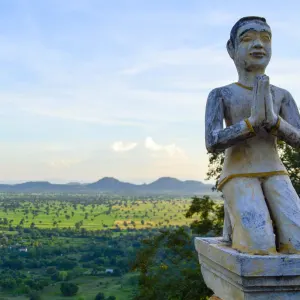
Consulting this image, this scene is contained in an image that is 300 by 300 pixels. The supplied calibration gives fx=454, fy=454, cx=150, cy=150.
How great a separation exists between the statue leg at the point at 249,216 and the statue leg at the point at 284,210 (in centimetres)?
10

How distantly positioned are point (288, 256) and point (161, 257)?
15495mm

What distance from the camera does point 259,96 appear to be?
13.3 feet

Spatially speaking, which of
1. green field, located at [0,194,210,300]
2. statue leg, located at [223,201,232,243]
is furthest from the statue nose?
green field, located at [0,194,210,300]

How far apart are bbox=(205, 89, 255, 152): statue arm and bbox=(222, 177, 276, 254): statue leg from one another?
38 centimetres

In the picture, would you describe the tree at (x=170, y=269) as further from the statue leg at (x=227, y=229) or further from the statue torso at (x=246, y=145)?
the statue torso at (x=246, y=145)

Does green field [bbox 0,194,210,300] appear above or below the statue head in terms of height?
below

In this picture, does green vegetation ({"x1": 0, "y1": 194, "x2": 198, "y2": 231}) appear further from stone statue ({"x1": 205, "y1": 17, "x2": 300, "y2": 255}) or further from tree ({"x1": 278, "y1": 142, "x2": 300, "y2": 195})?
stone statue ({"x1": 205, "y1": 17, "x2": 300, "y2": 255})

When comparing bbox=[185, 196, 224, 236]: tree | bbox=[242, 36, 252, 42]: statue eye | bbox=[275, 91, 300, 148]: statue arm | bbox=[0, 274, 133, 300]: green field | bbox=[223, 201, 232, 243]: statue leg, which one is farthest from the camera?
bbox=[0, 274, 133, 300]: green field

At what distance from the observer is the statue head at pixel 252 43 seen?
445 cm

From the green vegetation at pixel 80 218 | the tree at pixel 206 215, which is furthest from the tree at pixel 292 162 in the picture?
the green vegetation at pixel 80 218

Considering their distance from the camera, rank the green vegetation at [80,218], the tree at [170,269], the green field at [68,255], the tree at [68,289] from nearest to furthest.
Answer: the tree at [170,269]
the tree at [68,289]
the green field at [68,255]
the green vegetation at [80,218]

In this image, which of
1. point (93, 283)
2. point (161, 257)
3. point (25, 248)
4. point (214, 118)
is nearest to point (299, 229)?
point (214, 118)

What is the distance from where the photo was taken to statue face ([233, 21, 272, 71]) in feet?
14.6

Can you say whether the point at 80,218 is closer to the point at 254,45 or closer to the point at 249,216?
the point at 254,45
